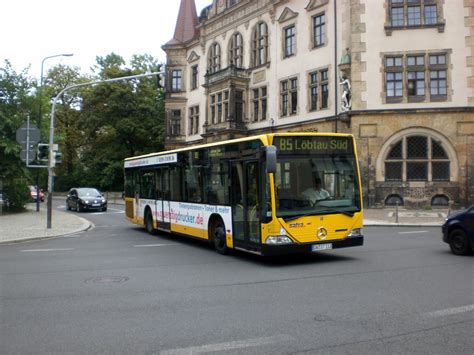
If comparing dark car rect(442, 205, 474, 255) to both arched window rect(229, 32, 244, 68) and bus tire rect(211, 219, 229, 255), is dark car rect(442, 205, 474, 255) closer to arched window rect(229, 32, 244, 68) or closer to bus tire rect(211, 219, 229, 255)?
bus tire rect(211, 219, 229, 255)

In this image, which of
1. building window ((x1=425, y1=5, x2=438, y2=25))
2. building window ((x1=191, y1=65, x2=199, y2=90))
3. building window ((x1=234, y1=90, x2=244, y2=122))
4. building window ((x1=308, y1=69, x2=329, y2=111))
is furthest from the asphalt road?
building window ((x1=191, y1=65, x2=199, y2=90))

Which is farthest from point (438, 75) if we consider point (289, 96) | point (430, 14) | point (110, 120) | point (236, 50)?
point (110, 120)

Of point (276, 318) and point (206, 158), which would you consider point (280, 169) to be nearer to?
point (206, 158)

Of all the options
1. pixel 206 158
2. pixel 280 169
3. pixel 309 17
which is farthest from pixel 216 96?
pixel 280 169

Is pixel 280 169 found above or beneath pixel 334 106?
beneath

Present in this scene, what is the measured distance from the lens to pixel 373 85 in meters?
29.3

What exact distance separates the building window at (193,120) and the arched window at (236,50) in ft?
22.5

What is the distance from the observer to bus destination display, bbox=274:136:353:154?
10.9 meters

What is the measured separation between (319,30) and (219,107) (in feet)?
35.7

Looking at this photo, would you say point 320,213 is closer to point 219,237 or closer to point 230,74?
point 219,237

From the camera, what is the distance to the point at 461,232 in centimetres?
1202

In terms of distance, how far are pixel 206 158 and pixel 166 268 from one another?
3.81 metres

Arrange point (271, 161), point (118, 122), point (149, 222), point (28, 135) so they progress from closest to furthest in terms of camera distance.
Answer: point (271, 161) < point (149, 222) < point (28, 135) < point (118, 122)

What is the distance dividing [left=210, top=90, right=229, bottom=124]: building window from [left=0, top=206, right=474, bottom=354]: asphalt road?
27.5 metres
